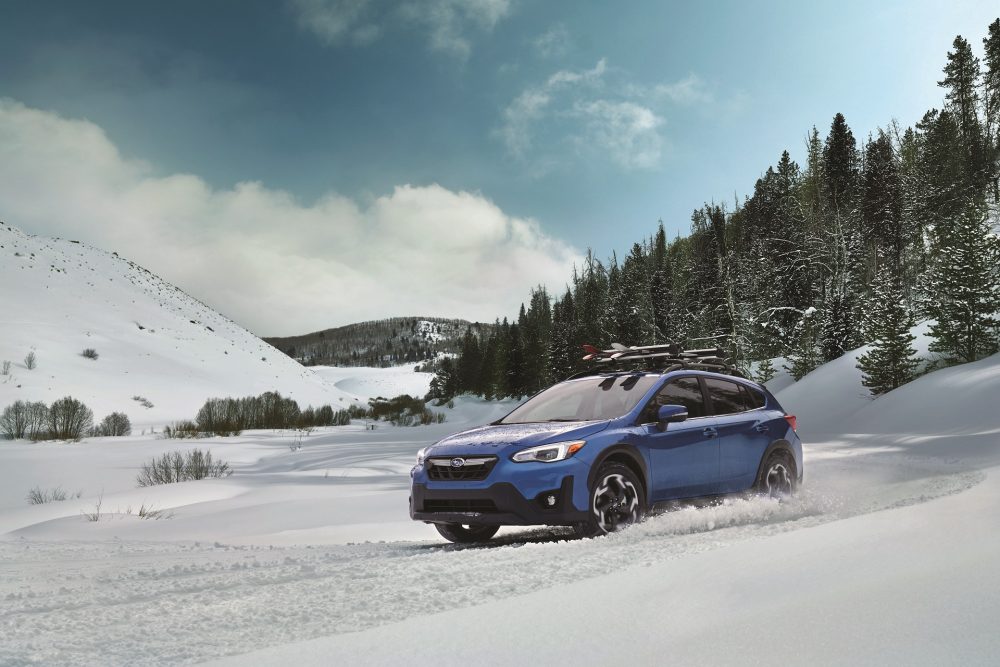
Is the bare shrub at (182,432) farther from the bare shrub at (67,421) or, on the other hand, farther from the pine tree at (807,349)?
the pine tree at (807,349)

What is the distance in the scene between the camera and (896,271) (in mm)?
56531

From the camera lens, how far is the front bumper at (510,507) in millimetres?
5871

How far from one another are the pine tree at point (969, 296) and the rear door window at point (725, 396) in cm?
1790

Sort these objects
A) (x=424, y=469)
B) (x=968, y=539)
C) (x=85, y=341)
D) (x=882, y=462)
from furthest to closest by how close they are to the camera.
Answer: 1. (x=85, y=341)
2. (x=882, y=462)
3. (x=424, y=469)
4. (x=968, y=539)

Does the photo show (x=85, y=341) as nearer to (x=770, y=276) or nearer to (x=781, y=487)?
(x=770, y=276)

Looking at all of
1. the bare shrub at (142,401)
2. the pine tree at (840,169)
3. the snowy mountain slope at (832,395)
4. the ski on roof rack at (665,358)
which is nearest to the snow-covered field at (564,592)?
the ski on roof rack at (665,358)

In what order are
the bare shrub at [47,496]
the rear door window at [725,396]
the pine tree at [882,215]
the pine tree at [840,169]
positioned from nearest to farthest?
1. the rear door window at [725,396]
2. the bare shrub at [47,496]
3. the pine tree at [882,215]
4. the pine tree at [840,169]

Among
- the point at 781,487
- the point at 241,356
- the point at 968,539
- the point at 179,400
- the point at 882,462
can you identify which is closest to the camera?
the point at 968,539

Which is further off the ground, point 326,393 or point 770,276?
point 770,276

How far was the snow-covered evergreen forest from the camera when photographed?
22.3m

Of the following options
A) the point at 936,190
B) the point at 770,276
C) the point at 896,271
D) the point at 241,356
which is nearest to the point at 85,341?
the point at 241,356

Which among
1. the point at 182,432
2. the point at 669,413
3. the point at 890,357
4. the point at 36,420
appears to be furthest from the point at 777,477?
the point at 36,420

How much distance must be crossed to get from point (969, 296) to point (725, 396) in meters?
18.6

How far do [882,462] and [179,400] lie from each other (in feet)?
177
